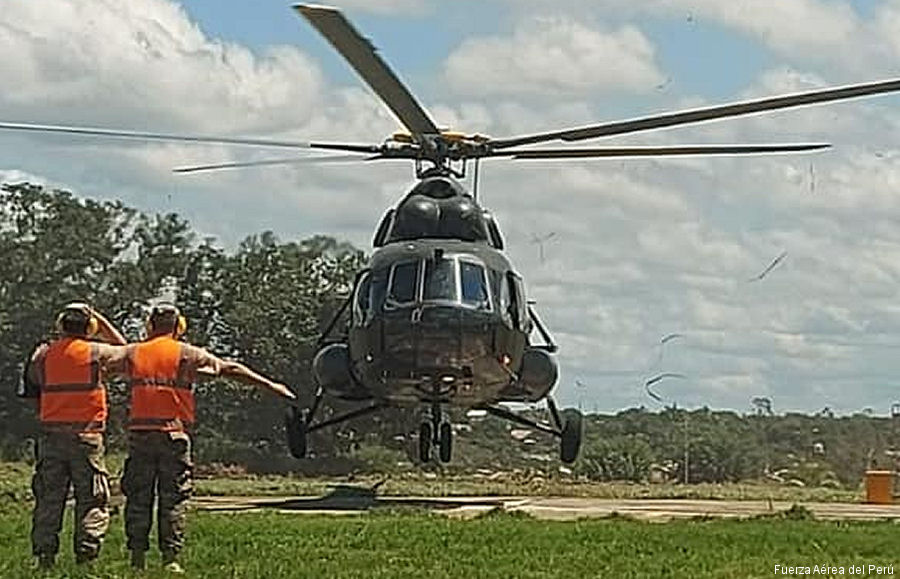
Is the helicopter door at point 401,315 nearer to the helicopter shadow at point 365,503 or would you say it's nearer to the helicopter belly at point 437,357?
the helicopter belly at point 437,357

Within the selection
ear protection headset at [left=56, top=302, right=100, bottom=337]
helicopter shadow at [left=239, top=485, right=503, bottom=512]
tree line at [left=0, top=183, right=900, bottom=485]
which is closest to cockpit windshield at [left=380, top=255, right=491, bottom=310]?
helicopter shadow at [left=239, top=485, right=503, bottom=512]

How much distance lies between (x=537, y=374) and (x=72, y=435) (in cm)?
1614

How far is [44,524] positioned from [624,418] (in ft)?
194

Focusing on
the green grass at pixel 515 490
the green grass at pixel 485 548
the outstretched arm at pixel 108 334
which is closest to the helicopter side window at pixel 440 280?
the green grass at pixel 515 490

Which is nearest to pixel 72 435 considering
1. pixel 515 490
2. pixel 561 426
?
pixel 561 426

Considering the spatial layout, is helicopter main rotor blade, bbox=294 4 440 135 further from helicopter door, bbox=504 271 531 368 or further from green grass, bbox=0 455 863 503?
green grass, bbox=0 455 863 503

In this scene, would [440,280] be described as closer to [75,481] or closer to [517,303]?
[517,303]

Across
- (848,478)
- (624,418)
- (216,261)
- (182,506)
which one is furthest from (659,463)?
(182,506)

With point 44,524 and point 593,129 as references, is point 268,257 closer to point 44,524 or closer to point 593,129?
point 593,129

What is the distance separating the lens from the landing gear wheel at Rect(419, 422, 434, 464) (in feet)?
95.5

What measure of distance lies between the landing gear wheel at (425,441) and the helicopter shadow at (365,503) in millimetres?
686

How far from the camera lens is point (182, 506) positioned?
1429cm

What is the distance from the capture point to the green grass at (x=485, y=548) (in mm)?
14328

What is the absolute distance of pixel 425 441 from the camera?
29.3 m
